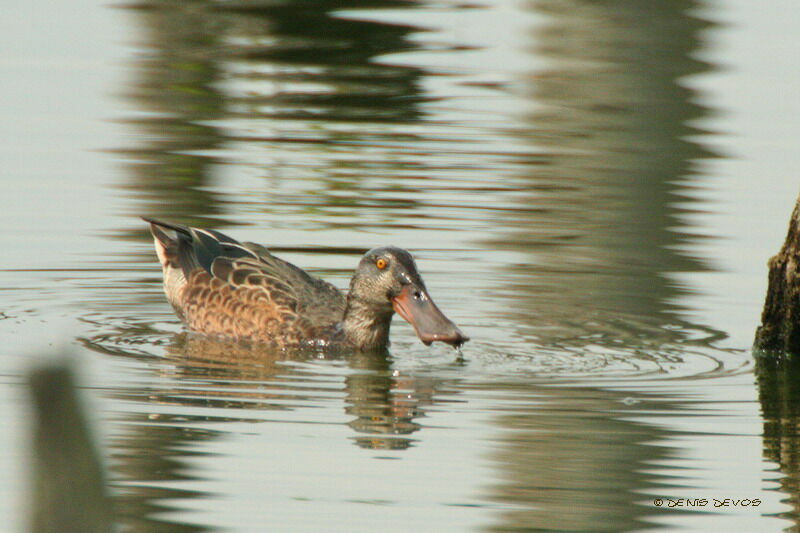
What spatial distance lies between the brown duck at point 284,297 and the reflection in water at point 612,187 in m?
1.03

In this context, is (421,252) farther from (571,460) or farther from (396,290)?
(571,460)

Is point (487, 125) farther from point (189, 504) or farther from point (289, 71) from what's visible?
point (189, 504)

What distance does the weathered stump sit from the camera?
8516 millimetres

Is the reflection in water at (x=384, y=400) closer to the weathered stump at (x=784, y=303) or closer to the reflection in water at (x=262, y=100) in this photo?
the weathered stump at (x=784, y=303)

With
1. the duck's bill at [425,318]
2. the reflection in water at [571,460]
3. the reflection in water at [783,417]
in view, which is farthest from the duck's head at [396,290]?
the reflection in water at [783,417]

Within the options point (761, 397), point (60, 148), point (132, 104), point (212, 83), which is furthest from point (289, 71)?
point (761, 397)

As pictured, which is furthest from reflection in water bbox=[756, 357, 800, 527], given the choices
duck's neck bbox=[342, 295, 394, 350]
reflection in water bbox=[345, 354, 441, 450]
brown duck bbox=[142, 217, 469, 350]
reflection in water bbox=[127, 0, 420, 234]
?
reflection in water bbox=[127, 0, 420, 234]

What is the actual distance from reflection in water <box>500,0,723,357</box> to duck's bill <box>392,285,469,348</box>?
94cm

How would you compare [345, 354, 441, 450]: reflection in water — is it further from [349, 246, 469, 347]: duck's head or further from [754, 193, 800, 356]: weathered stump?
[754, 193, 800, 356]: weathered stump

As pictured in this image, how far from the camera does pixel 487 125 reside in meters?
18.4

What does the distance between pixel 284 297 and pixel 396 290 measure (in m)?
0.90

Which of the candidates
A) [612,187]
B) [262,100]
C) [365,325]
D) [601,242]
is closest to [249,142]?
[262,100]

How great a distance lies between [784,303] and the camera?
28.8 ft

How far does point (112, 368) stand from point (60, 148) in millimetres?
8394
